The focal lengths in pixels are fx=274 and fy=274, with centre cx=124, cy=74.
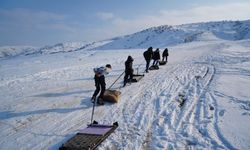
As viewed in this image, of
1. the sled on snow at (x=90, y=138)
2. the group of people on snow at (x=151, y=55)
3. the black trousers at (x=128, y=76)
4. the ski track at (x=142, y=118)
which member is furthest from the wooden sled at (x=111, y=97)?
the group of people on snow at (x=151, y=55)

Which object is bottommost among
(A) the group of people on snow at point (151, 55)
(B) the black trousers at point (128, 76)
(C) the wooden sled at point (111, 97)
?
(C) the wooden sled at point (111, 97)

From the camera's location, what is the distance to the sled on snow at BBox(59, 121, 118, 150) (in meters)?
7.44

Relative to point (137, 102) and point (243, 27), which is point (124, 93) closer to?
point (137, 102)

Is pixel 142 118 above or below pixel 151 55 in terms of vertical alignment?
below

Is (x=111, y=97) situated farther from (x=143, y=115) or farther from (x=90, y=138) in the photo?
(x=90, y=138)

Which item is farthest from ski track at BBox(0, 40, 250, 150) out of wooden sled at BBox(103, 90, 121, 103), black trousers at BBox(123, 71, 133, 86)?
black trousers at BBox(123, 71, 133, 86)

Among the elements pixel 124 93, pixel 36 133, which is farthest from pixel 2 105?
pixel 124 93

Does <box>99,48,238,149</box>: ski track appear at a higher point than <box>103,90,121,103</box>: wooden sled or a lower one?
lower

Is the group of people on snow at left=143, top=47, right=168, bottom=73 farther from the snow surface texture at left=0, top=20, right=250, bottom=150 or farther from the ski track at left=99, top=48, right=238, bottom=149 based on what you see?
the ski track at left=99, top=48, right=238, bottom=149

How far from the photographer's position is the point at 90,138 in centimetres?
802

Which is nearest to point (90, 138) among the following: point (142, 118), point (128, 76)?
point (142, 118)

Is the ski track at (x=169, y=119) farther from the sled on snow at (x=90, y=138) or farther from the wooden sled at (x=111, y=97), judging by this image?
the wooden sled at (x=111, y=97)

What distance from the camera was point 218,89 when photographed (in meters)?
14.6

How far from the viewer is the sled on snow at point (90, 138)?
744cm
